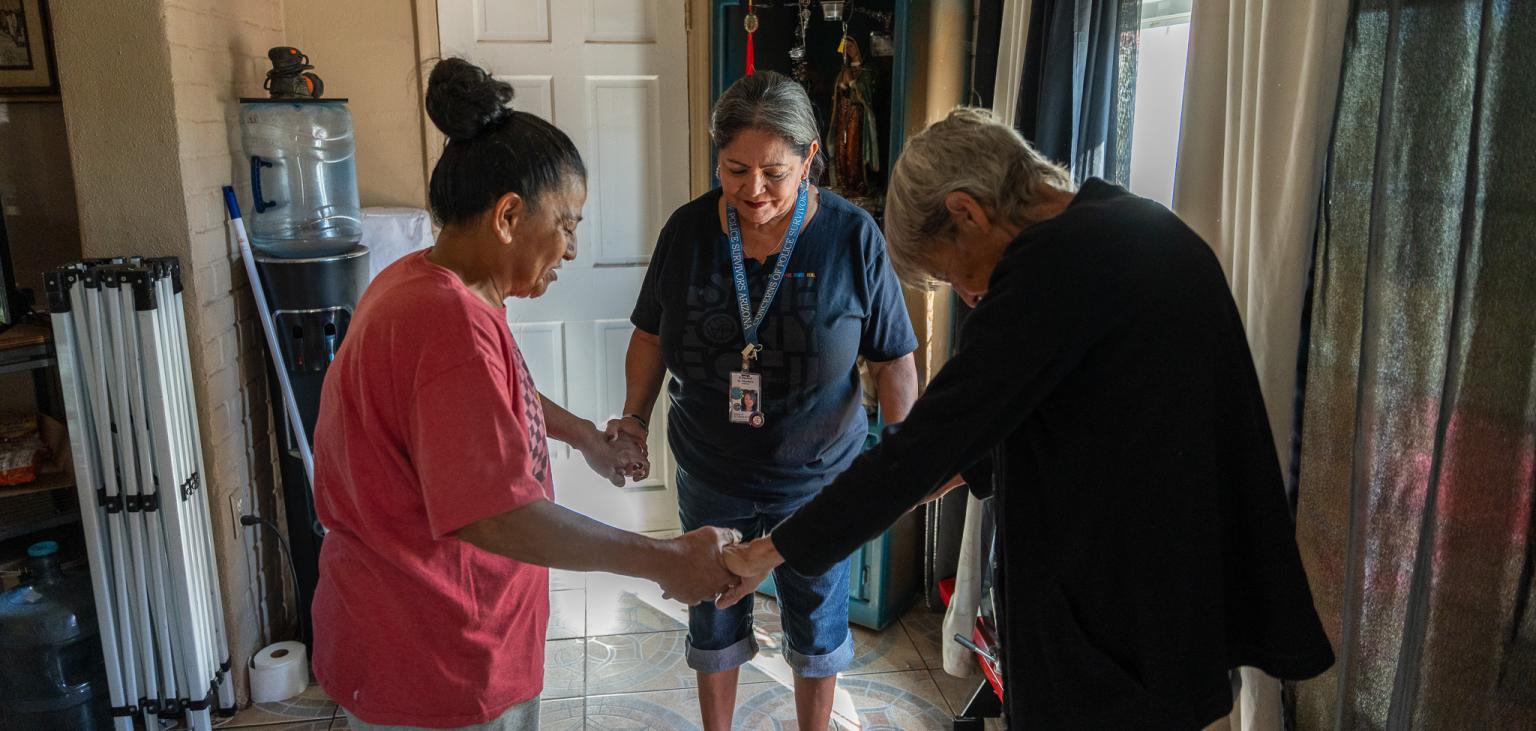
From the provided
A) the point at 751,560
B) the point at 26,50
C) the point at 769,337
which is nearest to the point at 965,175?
the point at 751,560

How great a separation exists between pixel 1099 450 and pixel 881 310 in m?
0.95

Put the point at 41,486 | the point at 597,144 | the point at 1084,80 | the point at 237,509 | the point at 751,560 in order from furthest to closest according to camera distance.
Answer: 1. the point at 597,144
2. the point at 237,509
3. the point at 41,486
4. the point at 1084,80
5. the point at 751,560

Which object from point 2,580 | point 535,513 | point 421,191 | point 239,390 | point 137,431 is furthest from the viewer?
point 421,191

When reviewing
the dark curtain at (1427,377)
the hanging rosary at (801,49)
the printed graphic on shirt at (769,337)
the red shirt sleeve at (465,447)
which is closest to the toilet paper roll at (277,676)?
the printed graphic on shirt at (769,337)

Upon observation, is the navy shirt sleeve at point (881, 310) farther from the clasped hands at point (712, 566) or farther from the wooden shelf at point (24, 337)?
the wooden shelf at point (24, 337)

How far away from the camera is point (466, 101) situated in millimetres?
1313

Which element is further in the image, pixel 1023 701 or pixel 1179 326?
pixel 1023 701

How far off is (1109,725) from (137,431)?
2193 mm

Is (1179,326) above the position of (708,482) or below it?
above

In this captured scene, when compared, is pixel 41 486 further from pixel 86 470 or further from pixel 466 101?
pixel 466 101

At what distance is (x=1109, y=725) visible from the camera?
1.21 meters

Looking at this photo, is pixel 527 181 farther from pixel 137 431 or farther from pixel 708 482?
pixel 137 431

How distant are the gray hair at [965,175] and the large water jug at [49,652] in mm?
2288

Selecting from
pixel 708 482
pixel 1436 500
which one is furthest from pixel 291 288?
pixel 1436 500
